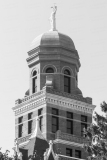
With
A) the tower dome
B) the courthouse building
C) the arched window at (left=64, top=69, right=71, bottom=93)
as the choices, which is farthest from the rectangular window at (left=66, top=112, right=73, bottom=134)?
the tower dome

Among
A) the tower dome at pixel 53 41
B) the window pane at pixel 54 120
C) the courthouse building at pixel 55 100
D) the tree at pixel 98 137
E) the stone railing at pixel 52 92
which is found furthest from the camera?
the tower dome at pixel 53 41

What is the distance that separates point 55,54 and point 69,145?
12.3 metres

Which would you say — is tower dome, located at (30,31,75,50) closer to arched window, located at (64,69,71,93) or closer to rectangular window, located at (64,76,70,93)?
arched window, located at (64,69,71,93)

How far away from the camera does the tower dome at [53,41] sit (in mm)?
100812

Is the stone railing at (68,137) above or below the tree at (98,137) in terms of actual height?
above

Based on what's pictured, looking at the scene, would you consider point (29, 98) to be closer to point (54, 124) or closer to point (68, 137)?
point (54, 124)

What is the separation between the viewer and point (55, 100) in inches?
3834

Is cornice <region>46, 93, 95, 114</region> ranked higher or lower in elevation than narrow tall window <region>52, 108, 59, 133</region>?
higher

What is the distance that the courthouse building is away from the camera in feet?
316

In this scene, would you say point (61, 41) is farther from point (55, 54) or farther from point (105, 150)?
point (105, 150)

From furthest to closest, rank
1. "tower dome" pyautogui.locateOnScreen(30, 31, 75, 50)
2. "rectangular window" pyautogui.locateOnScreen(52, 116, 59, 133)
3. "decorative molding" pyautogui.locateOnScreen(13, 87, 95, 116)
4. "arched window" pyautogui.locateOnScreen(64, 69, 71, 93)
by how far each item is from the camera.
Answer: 1. "tower dome" pyautogui.locateOnScreen(30, 31, 75, 50)
2. "arched window" pyautogui.locateOnScreen(64, 69, 71, 93)
3. "decorative molding" pyautogui.locateOnScreen(13, 87, 95, 116)
4. "rectangular window" pyautogui.locateOnScreen(52, 116, 59, 133)

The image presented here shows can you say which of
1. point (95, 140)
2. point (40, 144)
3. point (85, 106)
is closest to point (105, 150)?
point (95, 140)

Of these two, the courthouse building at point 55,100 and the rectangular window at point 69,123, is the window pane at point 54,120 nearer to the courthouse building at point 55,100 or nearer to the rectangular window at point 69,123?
the courthouse building at point 55,100

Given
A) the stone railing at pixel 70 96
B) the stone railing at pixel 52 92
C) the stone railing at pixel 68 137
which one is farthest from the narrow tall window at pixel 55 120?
the stone railing at pixel 52 92
